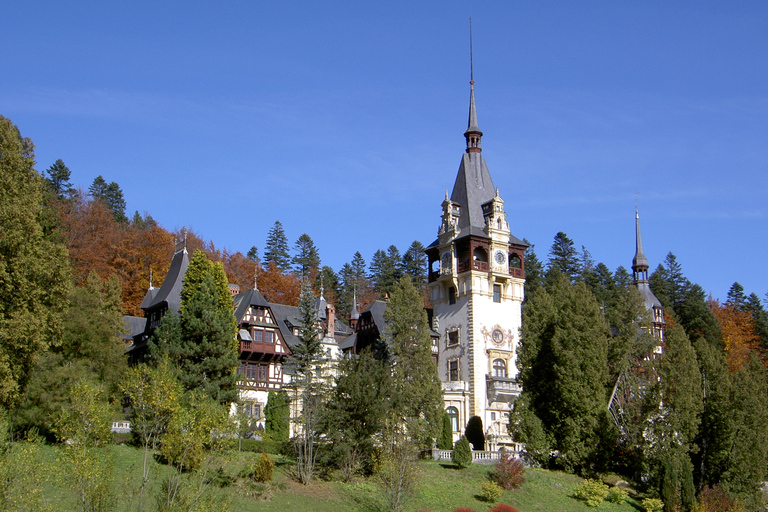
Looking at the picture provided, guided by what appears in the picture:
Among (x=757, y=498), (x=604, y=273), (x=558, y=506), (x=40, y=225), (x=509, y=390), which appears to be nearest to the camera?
(x=40, y=225)

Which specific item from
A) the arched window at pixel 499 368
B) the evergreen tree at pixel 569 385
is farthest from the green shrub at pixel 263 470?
the arched window at pixel 499 368

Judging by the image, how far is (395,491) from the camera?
32.6 meters

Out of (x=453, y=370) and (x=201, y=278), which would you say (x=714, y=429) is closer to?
(x=453, y=370)

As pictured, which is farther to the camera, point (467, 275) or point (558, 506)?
point (467, 275)

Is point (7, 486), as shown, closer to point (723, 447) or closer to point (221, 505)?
point (221, 505)

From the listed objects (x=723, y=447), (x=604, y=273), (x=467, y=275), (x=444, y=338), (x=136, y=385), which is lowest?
(x=723, y=447)

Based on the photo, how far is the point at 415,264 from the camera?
101000 millimetres

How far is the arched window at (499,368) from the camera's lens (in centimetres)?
5609

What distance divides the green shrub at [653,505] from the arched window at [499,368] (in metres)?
18.0

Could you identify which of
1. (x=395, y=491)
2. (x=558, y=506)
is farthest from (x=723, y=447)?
(x=395, y=491)

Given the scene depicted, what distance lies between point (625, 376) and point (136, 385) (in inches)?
1277

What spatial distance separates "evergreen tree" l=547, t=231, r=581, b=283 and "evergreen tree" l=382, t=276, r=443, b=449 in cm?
4842

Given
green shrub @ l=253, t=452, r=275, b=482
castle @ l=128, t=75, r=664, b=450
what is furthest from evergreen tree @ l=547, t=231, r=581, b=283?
green shrub @ l=253, t=452, r=275, b=482

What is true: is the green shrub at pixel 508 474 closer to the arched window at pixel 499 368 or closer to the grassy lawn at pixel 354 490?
the grassy lawn at pixel 354 490
